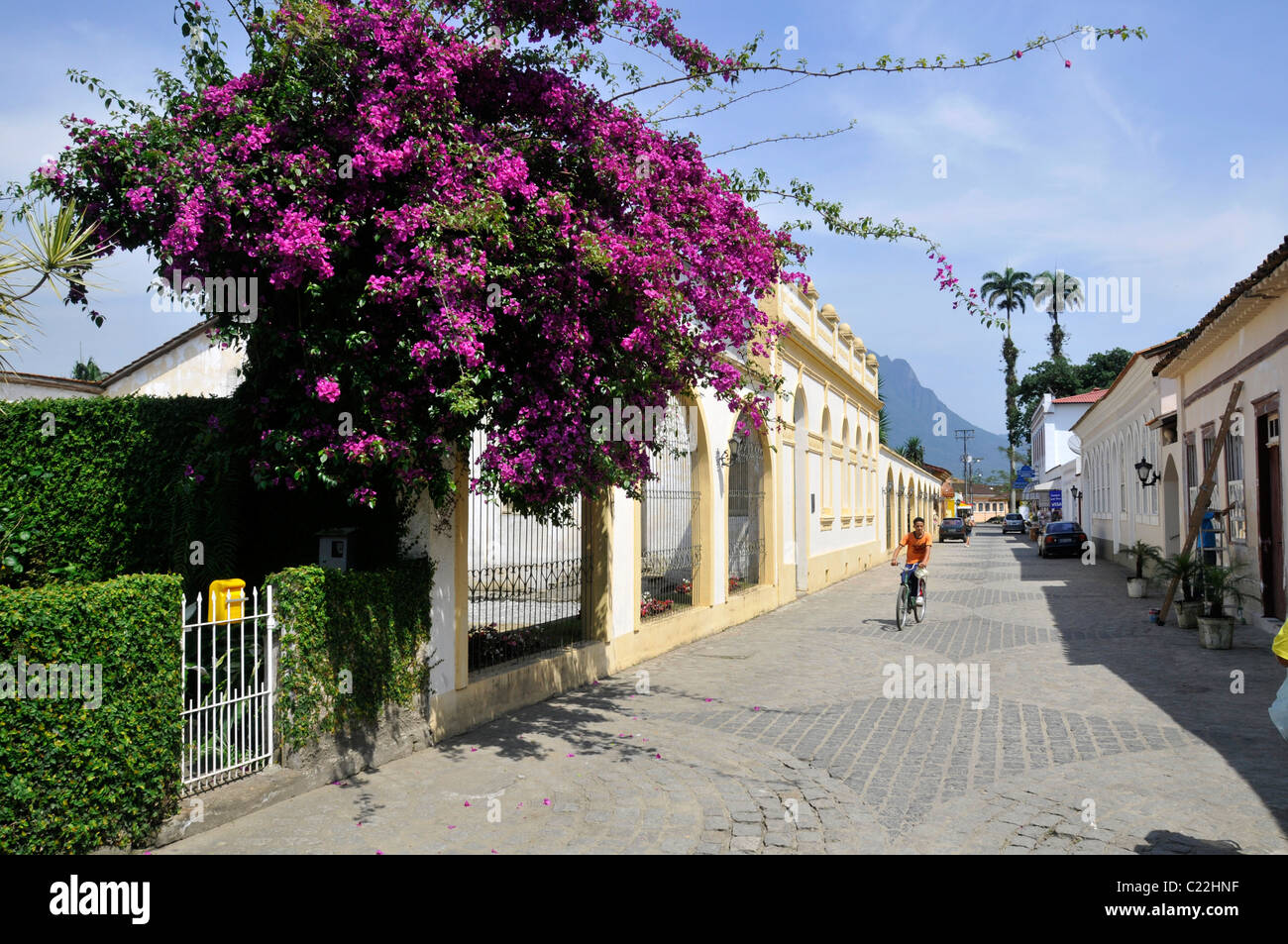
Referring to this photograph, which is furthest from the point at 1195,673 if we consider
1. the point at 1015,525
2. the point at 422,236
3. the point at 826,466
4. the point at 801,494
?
the point at 1015,525

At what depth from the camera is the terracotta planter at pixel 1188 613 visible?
13727mm

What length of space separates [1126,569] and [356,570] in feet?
82.0

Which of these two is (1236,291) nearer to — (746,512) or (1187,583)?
(1187,583)

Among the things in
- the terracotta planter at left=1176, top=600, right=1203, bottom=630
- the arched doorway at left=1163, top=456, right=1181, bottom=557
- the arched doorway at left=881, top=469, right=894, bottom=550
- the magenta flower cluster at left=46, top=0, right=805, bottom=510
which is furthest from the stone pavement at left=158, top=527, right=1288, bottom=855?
the arched doorway at left=881, top=469, right=894, bottom=550

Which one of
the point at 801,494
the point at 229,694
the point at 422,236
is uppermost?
the point at 422,236

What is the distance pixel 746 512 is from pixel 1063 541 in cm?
2305

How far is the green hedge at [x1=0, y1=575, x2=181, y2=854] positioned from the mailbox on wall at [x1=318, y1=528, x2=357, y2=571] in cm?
198

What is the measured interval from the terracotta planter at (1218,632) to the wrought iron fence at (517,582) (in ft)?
26.1

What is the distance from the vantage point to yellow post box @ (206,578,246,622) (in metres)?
5.71

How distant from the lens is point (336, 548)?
7.14m

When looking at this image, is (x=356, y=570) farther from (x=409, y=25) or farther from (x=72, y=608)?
(x=409, y=25)

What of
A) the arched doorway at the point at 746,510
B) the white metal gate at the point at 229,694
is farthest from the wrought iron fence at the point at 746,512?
the white metal gate at the point at 229,694

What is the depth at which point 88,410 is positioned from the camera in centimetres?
726

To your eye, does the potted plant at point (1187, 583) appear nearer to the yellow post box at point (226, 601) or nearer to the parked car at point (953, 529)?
the yellow post box at point (226, 601)
